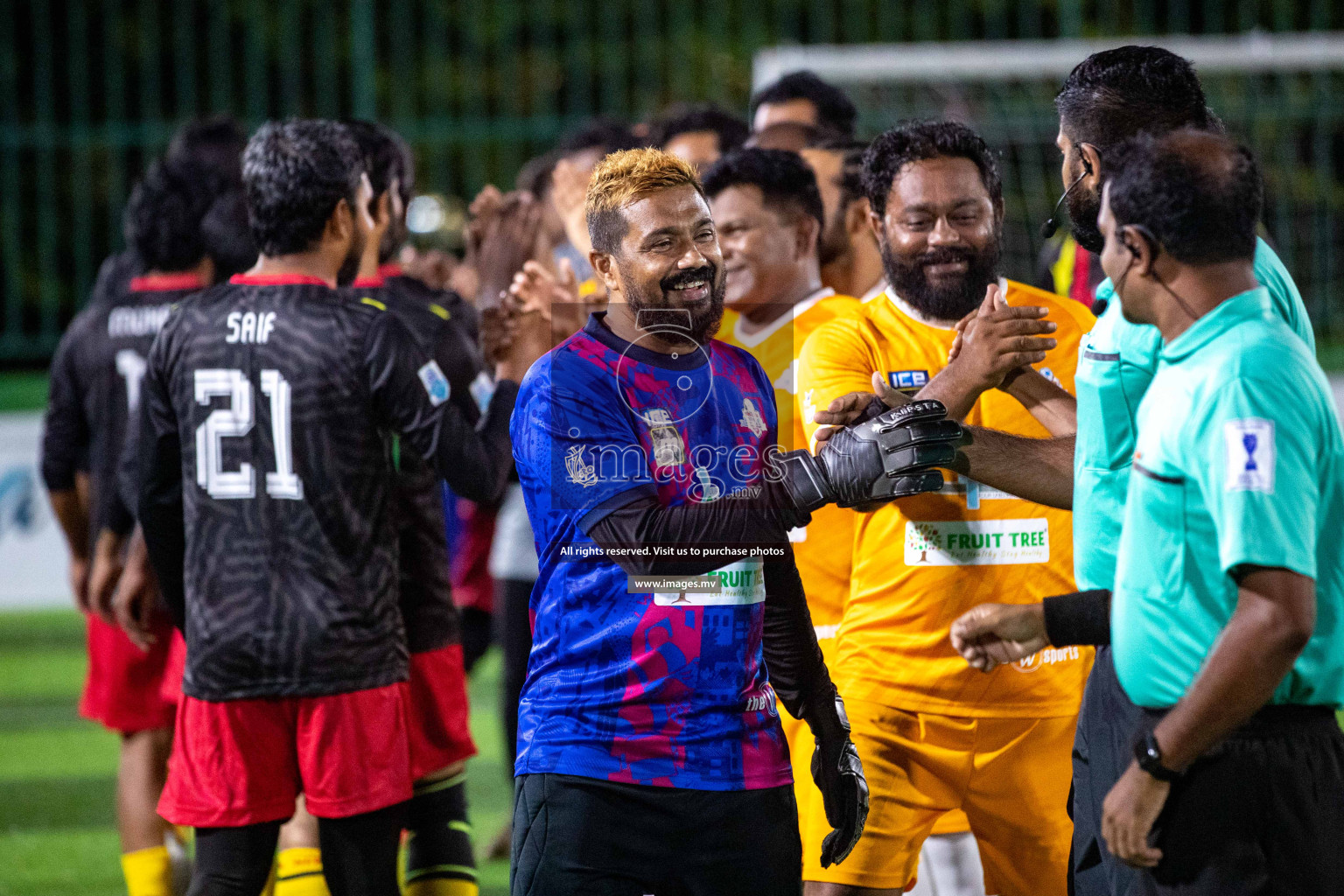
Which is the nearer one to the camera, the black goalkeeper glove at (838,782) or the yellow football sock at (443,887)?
the black goalkeeper glove at (838,782)

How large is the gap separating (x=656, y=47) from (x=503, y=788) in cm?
899

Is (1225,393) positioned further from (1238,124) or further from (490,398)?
(1238,124)

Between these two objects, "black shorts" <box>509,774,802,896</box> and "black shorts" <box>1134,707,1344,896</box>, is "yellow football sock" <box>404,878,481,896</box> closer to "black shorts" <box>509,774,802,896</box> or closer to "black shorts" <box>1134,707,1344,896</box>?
"black shorts" <box>509,774,802,896</box>

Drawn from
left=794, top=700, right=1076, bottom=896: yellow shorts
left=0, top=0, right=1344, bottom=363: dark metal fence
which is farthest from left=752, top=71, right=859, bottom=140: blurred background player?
left=0, top=0, right=1344, bottom=363: dark metal fence

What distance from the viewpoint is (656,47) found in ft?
45.7

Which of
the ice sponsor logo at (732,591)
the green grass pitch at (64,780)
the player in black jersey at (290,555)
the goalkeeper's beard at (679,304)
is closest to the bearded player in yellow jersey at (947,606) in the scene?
the goalkeeper's beard at (679,304)

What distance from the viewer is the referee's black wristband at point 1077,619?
2652 millimetres

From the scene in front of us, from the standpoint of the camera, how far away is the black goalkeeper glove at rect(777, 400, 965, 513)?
109 inches

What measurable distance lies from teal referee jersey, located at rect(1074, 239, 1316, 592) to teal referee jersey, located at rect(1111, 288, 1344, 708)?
0.83 ft

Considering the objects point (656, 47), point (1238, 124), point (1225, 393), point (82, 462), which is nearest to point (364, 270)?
point (82, 462)

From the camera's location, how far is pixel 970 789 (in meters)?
3.54

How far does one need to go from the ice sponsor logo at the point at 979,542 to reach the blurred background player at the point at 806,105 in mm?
3031

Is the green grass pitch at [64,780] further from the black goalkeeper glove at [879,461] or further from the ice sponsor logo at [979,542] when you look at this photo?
Answer: the black goalkeeper glove at [879,461]

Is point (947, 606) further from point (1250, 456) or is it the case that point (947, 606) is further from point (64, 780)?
point (64, 780)
